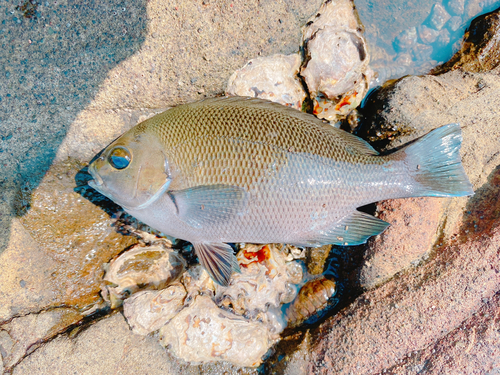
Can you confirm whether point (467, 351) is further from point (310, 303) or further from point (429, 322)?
point (310, 303)

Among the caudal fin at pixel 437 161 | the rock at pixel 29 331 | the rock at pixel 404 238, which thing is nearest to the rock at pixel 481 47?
the caudal fin at pixel 437 161

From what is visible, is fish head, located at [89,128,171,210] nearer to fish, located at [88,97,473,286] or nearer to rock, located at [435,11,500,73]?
fish, located at [88,97,473,286]

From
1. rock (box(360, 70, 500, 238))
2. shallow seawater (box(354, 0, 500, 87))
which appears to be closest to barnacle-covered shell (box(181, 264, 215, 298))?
rock (box(360, 70, 500, 238))

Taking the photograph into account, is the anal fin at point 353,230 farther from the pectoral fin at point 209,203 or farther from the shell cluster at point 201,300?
the pectoral fin at point 209,203

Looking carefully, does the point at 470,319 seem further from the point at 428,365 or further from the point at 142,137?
the point at 142,137

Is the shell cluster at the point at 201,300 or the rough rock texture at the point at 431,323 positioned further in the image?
the shell cluster at the point at 201,300

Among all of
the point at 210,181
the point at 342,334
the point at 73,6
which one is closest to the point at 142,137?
the point at 210,181
